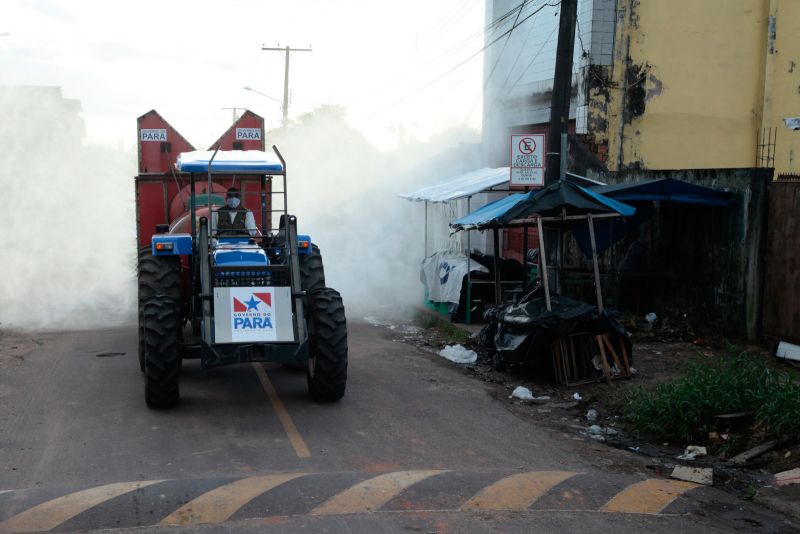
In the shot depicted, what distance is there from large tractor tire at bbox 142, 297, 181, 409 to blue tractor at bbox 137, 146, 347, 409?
10 millimetres

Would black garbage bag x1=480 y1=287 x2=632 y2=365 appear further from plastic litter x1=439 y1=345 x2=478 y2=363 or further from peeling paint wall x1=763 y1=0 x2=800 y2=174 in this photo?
peeling paint wall x1=763 y1=0 x2=800 y2=174

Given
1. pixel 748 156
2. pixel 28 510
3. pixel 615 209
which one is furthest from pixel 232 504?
pixel 748 156

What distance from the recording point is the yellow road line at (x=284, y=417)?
7.39m

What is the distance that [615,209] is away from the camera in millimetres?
11125

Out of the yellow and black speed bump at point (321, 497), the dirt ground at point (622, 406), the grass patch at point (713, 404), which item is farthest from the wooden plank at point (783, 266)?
the yellow and black speed bump at point (321, 497)

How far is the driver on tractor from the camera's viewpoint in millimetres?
10062

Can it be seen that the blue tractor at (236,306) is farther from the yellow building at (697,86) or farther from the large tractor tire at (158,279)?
the yellow building at (697,86)

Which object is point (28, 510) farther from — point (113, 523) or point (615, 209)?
point (615, 209)

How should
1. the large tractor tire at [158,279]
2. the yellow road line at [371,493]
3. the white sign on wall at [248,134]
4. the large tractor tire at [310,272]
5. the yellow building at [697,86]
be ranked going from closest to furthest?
the yellow road line at [371,493] < the large tractor tire at [158,279] < the large tractor tire at [310,272] < the white sign on wall at [248,134] < the yellow building at [697,86]

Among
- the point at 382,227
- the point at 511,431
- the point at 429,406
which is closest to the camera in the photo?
the point at 511,431

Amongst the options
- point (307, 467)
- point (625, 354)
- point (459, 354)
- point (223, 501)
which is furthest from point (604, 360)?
point (223, 501)

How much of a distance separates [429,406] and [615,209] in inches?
153

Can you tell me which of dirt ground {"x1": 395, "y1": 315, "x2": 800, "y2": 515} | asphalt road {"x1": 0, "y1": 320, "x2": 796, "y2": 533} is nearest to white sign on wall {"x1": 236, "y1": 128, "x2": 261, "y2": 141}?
dirt ground {"x1": 395, "y1": 315, "x2": 800, "y2": 515}

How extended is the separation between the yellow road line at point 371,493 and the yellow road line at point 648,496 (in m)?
1.44
